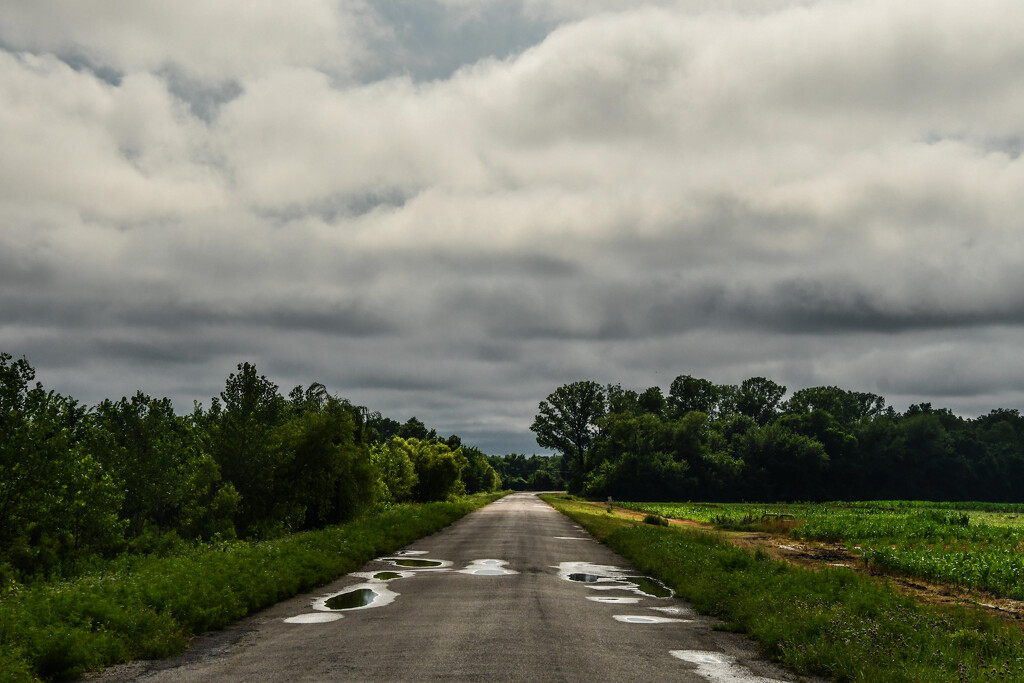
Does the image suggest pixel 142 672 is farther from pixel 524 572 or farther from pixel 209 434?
pixel 209 434

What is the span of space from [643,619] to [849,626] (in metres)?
4.23

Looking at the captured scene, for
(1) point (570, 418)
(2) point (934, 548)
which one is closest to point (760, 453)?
(1) point (570, 418)

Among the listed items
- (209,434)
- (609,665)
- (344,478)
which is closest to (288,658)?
(609,665)

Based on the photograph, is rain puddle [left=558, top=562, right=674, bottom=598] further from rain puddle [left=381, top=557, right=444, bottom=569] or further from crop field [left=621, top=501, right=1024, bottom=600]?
crop field [left=621, top=501, right=1024, bottom=600]

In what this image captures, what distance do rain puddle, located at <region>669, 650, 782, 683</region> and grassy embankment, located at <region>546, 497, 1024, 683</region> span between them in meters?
1.03

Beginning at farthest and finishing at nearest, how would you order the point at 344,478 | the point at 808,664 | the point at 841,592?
the point at 344,478, the point at 841,592, the point at 808,664

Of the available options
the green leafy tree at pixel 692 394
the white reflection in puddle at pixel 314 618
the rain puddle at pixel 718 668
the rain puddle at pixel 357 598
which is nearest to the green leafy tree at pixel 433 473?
the rain puddle at pixel 357 598

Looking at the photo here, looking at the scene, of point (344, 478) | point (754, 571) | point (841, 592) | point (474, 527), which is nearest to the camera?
point (841, 592)

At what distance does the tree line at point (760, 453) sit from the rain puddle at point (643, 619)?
103406 millimetres

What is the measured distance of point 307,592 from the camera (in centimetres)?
1830

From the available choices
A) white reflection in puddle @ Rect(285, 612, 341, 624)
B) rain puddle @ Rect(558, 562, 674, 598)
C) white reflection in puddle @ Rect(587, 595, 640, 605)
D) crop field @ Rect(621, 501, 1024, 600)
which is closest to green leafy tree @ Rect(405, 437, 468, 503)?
crop field @ Rect(621, 501, 1024, 600)

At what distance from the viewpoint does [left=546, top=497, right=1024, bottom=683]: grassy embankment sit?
34.4 ft

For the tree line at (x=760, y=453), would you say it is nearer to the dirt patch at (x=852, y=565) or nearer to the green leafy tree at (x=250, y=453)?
the dirt patch at (x=852, y=565)

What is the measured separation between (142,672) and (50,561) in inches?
436
